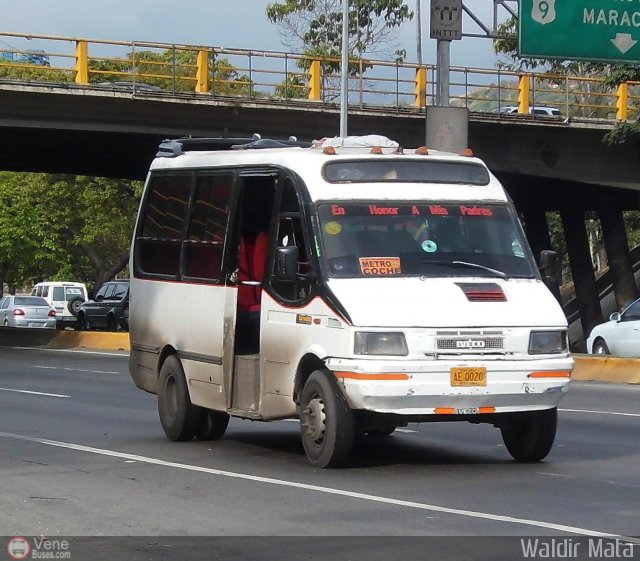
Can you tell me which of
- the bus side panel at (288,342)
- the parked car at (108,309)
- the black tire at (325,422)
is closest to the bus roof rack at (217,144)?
the bus side panel at (288,342)

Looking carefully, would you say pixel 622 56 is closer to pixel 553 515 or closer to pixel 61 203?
pixel 553 515

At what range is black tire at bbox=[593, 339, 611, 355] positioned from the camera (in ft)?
89.7

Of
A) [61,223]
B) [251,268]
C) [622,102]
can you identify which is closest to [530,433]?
[251,268]

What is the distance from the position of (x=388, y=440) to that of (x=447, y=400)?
2964 millimetres

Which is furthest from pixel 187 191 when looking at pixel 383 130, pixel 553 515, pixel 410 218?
pixel 383 130

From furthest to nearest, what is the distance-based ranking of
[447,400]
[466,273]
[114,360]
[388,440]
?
[114,360]
[388,440]
[466,273]
[447,400]

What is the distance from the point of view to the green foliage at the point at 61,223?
65750 millimetres

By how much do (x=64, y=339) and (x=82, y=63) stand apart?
28.1 ft

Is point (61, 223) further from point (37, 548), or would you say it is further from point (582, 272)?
point (37, 548)

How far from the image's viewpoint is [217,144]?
14930 mm

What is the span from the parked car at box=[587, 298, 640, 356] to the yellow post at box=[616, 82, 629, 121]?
9.99 meters

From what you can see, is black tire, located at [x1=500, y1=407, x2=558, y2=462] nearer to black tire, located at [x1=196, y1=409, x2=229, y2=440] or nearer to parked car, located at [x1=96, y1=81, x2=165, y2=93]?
black tire, located at [x1=196, y1=409, x2=229, y2=440]

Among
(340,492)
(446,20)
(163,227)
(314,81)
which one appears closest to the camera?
(340,492)

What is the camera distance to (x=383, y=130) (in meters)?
36.6
